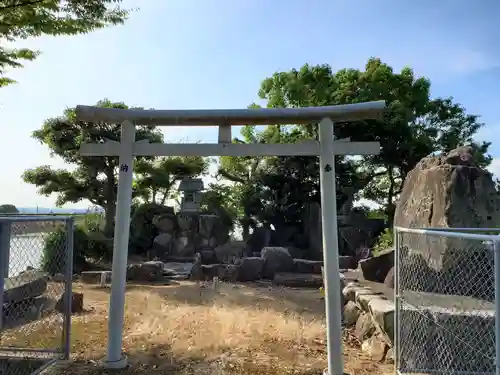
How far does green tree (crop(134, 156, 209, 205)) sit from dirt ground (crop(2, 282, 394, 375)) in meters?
7.04

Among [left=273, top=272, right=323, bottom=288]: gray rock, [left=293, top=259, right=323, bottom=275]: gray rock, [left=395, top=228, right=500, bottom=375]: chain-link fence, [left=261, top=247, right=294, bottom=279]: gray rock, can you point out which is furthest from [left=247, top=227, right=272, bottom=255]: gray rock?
[left=395, top=228, right=500, bottom=375]: chain-link fence

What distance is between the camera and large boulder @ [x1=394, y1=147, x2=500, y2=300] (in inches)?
186

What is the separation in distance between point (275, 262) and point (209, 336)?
5.73 m

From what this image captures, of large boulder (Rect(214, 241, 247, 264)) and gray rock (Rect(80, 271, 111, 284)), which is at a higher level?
large boulder (Rect(214, 241, 247, 264))

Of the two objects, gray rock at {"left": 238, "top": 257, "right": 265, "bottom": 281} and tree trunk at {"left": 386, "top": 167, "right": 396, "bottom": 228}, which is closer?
gray rock at {"left": 238, "top": 257, "right": 265, "bottom": 281}

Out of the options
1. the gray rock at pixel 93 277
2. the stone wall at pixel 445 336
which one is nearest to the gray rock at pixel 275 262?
the gray rock at pixel 93 277

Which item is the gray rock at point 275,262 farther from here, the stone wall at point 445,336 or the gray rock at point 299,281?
the stone wall at point 445,336

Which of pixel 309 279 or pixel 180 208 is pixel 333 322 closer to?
pixel 309 279

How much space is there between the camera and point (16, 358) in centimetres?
390

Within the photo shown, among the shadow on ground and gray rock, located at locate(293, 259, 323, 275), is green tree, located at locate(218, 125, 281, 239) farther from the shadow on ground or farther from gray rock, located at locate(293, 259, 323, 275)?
the shadow on ground

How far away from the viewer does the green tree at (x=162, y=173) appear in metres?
15.1

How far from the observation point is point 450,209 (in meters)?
5.34

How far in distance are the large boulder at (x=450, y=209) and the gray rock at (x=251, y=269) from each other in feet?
16.4

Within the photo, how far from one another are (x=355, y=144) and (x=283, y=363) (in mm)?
2401
